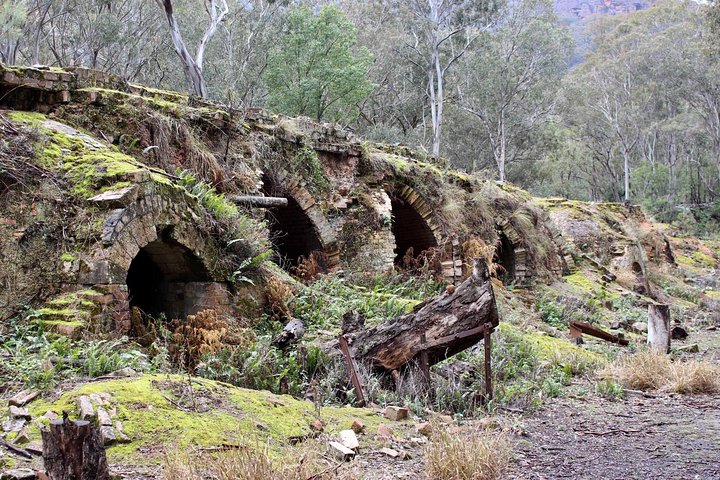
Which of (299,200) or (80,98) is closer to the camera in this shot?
(80,98)

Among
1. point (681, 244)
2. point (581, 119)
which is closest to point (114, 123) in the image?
point (681, 244)

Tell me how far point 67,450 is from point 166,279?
4935 mm

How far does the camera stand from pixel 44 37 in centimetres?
2606

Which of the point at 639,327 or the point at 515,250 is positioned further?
the point at 515,250

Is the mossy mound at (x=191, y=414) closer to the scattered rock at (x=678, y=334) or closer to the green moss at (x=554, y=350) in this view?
the green moss at (x=554, y=350)

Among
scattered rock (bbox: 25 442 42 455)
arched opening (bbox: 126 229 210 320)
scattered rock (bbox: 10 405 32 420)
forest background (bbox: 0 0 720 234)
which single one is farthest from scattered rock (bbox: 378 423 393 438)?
forest background (bbox: 0 0 720 234)

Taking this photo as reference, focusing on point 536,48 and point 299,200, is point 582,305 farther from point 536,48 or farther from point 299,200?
point 536,48

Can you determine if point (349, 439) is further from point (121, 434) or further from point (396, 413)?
point (121, 434)

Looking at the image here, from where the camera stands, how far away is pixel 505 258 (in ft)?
54.1

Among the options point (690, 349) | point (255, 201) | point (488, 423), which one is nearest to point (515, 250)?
point (690, 349)

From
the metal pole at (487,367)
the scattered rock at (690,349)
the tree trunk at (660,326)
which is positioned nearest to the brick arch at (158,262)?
the metal pole at (487,367)

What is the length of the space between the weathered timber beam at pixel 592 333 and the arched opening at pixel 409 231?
4.06 meters

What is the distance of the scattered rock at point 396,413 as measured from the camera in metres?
5.53

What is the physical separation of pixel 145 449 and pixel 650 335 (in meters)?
7.59
